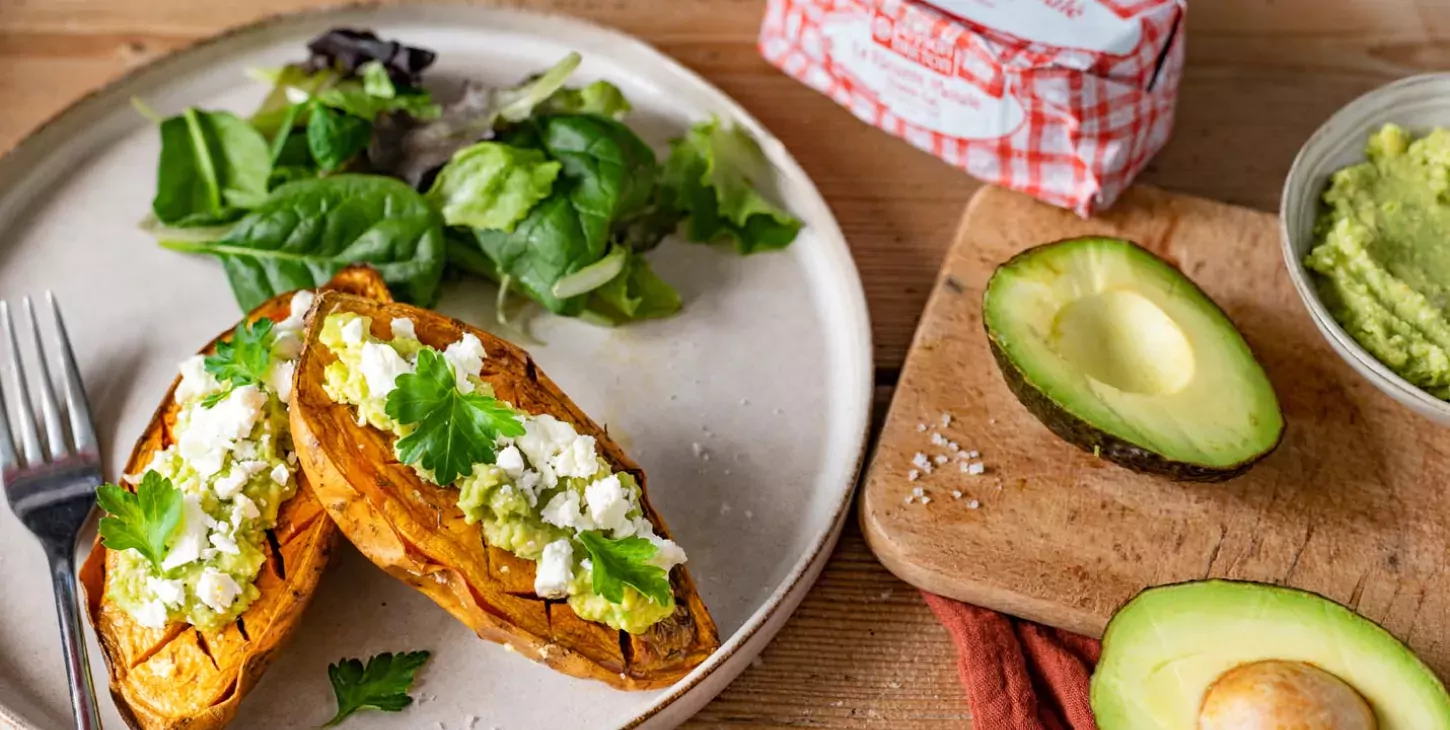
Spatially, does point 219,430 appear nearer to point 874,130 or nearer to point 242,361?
point 242,361

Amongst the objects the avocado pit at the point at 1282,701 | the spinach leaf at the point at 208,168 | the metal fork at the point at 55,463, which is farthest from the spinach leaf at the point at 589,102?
the avocado pit at the point at 1282,701

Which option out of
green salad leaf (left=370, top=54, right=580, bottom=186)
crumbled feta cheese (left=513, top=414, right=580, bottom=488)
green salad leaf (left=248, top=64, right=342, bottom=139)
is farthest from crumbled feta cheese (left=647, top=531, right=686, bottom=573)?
green salad leaf (left=248, top=64, right=342, bottom=139)

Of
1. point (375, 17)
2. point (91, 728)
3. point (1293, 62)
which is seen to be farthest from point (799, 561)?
point (1293, 62)

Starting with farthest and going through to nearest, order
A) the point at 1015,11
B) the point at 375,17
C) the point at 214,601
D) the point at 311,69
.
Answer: the point at 375,17, the point at 311,69, the point at 1015,11, the point at 214,601

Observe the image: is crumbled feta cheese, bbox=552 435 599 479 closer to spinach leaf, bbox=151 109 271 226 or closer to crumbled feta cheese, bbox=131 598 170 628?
crumbled feta cheese, bbox=131 598 170 628

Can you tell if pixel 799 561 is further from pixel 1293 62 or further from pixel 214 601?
pixel 1293 62

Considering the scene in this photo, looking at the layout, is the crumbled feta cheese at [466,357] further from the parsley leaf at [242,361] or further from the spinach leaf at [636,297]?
the spinach leaf at [636,297]
